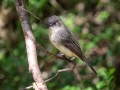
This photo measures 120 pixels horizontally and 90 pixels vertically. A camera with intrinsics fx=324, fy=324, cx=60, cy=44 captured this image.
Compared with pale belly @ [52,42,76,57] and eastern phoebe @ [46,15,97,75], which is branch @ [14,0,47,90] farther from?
pale belly @ [52,42,76,57]

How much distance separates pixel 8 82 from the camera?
4.27 meters

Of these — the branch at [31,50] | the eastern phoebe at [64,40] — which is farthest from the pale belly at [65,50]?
the branch at [31,50]

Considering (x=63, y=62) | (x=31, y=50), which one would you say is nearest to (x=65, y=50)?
(x=63, y=62)

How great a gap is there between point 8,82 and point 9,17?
3392 millimetres

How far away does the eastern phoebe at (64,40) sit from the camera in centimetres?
399

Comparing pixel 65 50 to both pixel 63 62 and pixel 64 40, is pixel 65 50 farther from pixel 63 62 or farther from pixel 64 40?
pixel 63 62

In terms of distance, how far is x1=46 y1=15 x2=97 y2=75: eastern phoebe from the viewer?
399 centimetres

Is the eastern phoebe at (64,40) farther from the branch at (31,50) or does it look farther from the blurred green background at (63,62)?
the branch at (31,50)

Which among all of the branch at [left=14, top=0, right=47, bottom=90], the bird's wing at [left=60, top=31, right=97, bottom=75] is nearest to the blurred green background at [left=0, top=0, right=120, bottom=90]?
the bird's wing at [left=60, top=31, right=97, bottom=75]

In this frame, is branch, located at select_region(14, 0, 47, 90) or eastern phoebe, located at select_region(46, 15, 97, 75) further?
eastern phoebe, located at select_region(46, 15, 97, 75)

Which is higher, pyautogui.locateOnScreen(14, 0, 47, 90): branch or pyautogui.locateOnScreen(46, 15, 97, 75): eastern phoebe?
pyautogui.locateOnScreen(46, 15, 97, 75): eastern phoebe

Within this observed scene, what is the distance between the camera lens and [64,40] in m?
4.10

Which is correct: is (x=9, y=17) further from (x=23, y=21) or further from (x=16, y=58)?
(x=23, y=21)

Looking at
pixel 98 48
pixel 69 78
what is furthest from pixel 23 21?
pixel 98 48
